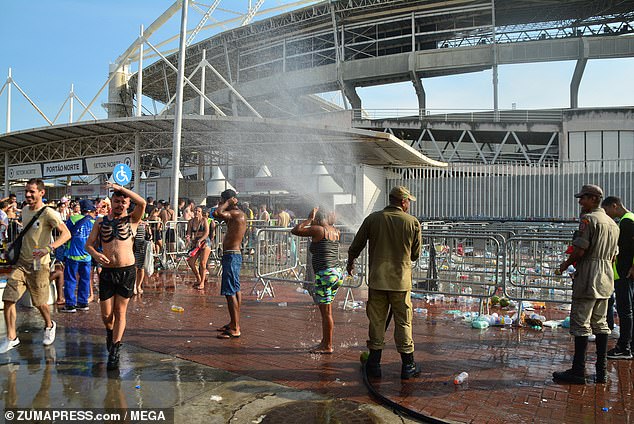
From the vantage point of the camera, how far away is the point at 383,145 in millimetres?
17203

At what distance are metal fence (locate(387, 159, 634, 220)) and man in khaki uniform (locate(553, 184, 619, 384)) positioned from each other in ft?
44.5

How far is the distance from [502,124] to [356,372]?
103ft

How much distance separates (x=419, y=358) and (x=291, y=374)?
1554mm

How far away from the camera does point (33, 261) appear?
5281mm

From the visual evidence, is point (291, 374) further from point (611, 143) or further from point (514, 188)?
point (611, 143)

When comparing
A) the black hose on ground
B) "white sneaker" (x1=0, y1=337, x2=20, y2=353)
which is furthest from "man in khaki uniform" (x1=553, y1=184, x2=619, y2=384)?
"white sneaker" (x1=0, y1=337, x2=20, y2=353)

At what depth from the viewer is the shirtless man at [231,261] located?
6027mm

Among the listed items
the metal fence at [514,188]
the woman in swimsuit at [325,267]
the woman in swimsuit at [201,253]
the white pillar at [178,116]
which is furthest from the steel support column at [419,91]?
the woman in swimsuit at [325,267]

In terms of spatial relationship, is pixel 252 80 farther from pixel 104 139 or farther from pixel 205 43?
pixel 104 139

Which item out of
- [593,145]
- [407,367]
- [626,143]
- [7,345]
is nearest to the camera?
[407,367]

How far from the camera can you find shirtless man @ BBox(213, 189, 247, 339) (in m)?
6.03

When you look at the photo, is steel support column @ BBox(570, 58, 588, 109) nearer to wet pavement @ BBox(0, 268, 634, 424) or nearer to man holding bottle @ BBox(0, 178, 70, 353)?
wet pavement @ BBox(0, 268, 634, 424)

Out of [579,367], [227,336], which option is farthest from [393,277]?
[227,336]

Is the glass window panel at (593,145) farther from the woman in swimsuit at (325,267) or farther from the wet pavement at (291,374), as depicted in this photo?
the woman in swimsuit at (325,267)
